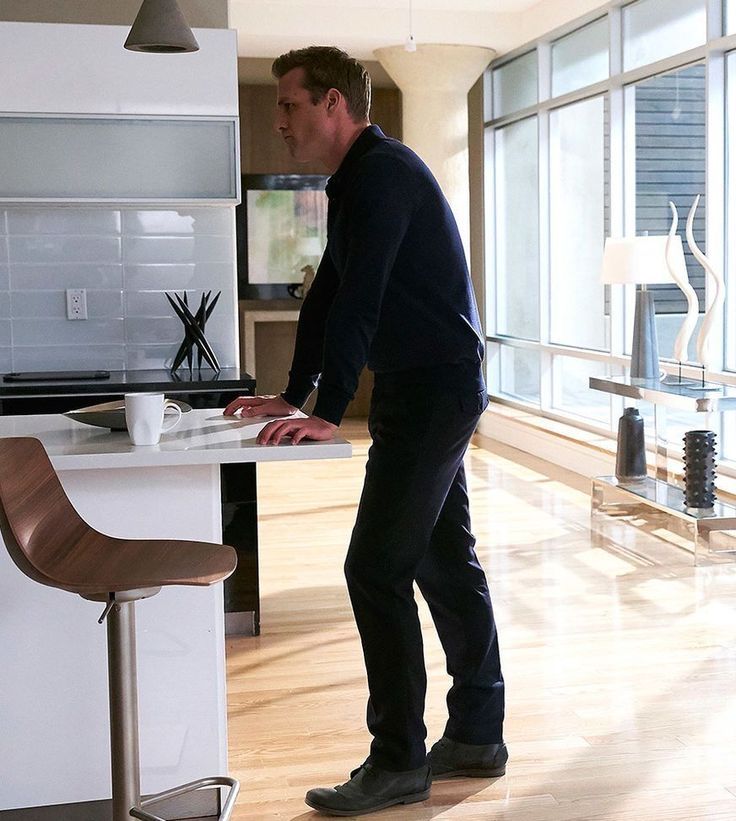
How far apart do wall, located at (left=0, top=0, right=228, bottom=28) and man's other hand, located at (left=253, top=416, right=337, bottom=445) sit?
3084 millimetres

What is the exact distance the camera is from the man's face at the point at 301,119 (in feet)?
8.61

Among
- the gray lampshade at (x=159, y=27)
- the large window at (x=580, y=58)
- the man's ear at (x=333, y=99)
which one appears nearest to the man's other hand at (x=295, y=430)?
the man's ear at (x=333, y=99)

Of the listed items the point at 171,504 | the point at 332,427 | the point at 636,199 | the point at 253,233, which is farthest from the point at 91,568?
the point at 253,233

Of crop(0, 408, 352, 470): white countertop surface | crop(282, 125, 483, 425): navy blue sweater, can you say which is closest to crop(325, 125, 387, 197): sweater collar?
crop(282, 125, 483, 425): navy blue sweater

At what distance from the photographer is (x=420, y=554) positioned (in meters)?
2.69

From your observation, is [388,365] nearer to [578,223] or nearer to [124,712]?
[124,712]

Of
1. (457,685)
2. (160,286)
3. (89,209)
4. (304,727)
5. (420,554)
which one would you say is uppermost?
(89,209)

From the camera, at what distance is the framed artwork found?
34.1ft

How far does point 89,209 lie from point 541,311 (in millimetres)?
4525

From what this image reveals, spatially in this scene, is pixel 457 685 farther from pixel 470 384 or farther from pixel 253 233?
pixel 253 233

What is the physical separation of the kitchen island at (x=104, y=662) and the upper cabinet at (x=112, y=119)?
234 centimetres

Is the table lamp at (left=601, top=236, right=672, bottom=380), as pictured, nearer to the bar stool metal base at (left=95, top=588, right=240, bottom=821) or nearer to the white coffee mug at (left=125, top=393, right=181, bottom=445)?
the white coffee mug at (left=125, top=393, right=181, bottom=445)

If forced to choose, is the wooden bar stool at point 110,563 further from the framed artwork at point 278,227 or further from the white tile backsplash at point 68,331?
the framed artwork at point 278,227

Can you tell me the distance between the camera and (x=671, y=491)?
229 inches
